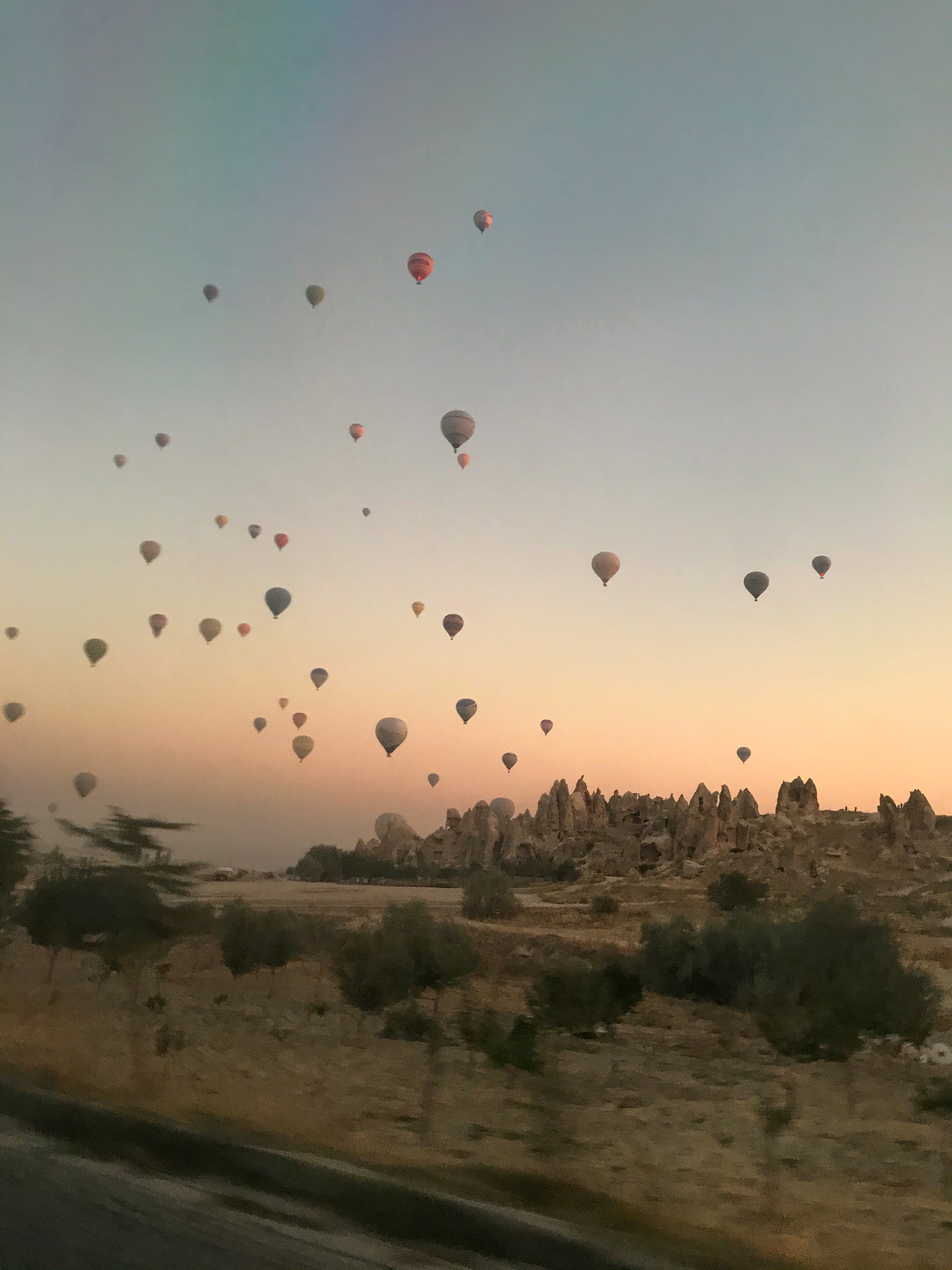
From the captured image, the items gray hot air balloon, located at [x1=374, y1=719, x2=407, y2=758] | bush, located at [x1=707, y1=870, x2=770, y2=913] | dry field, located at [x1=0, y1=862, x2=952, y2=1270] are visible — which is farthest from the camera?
bush, located at [x1=707, y1=870, x2=770, y2=913]

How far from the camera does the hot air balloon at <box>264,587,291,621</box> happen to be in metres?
41.1

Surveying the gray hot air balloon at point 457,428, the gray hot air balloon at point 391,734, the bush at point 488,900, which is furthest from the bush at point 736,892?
the gray hot air balloon at point 457,428

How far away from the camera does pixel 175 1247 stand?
5.20 meters

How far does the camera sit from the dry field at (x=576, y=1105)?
8164mm

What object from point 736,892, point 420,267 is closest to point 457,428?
point 420,267

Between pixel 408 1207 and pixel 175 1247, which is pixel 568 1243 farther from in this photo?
pixel 175 1247

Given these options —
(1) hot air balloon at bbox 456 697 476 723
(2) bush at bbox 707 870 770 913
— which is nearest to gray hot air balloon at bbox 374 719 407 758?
(1) hot air balloon at bbox 456 697 476 723

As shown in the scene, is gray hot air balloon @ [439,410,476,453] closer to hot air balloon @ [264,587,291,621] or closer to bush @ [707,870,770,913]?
hot air balloon @ [264,587,291,621]

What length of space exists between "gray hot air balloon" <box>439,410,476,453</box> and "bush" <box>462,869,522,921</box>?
35.1 meters

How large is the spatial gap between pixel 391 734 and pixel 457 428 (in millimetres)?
22381

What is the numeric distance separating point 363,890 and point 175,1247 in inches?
→ 3710

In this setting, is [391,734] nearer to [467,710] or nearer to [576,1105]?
[467,710]

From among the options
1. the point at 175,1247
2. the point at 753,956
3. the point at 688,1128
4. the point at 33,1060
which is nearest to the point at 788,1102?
the point at 688,1128

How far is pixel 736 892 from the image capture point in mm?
67750
